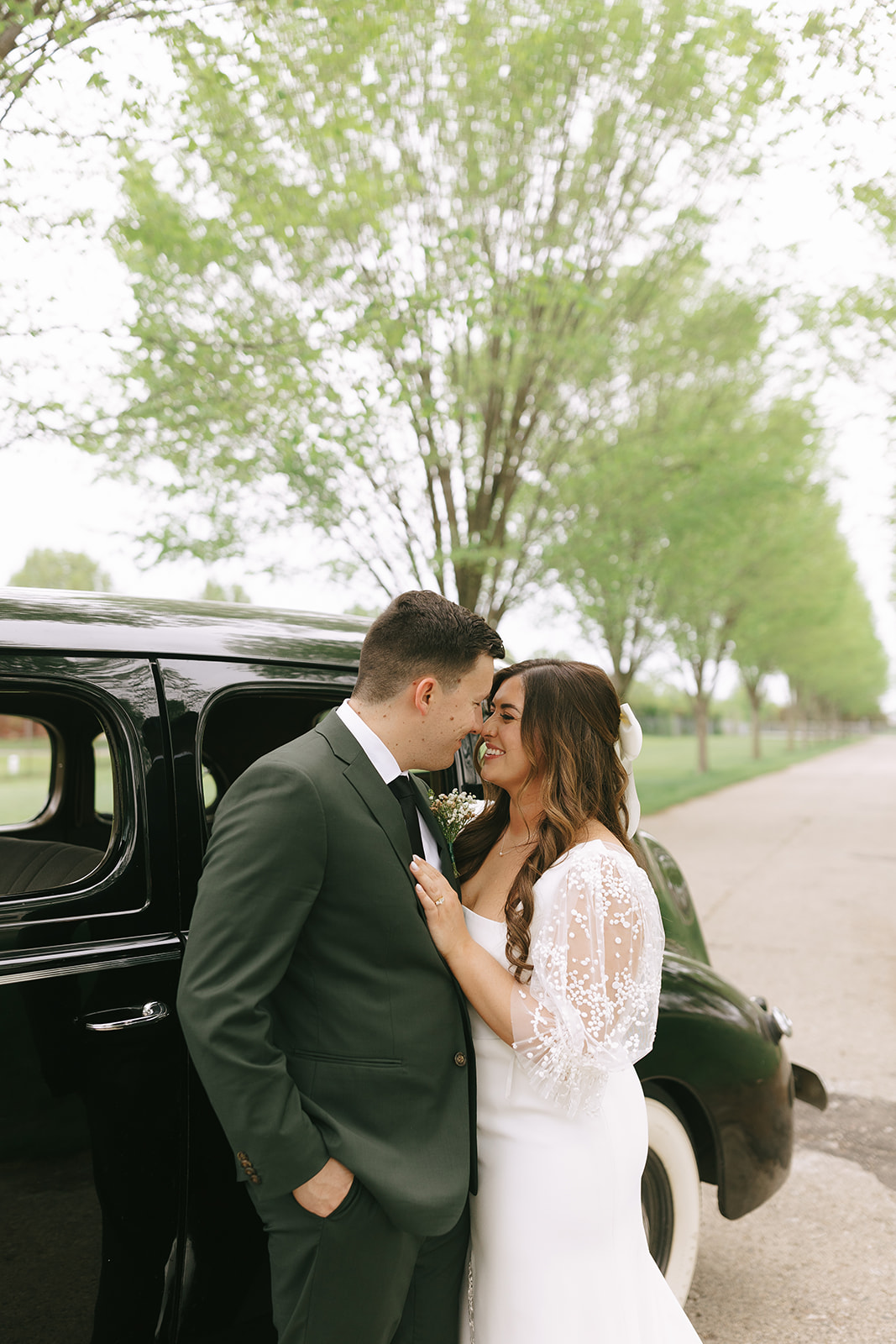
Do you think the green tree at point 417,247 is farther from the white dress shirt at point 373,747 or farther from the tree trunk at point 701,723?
the tree trunk at point 701,723

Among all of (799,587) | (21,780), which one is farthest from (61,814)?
(21,780)

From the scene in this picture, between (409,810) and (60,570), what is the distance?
59.9m

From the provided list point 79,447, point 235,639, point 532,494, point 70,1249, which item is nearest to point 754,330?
point 532,494

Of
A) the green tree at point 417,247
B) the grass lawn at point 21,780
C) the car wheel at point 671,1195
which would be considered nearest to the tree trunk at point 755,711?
the grass lawn at point 21,780

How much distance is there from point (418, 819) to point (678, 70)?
9412mm

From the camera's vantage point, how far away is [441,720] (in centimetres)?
200

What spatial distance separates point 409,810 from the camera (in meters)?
1.99

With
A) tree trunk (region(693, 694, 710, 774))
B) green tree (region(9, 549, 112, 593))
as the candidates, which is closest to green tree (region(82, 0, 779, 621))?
tree trunk (region(693, 694, 710, 774))

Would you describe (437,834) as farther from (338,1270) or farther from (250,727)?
(250,727)

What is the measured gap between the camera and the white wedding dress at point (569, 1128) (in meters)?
2.05

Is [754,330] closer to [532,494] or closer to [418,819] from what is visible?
[532,494]

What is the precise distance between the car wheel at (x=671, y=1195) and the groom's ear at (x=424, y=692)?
62.5 inches

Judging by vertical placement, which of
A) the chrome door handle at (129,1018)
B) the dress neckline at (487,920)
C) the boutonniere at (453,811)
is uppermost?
the boutonniere at (453,811)

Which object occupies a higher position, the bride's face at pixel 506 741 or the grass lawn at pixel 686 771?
the bride's face at pixel 506 741
